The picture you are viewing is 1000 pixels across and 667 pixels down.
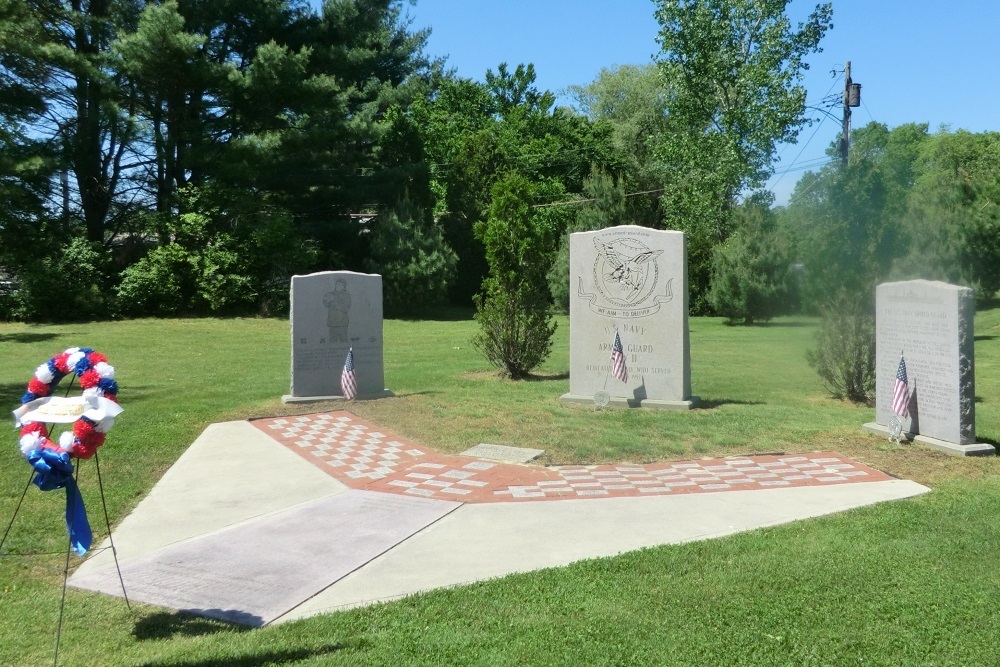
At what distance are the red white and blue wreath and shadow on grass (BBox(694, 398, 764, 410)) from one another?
8.93 metres

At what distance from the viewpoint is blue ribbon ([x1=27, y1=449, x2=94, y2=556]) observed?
480cm

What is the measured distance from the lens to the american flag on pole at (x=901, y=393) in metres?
9.91

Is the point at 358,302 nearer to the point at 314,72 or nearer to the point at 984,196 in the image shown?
the point at 314,72

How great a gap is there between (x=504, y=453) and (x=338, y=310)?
4654mm

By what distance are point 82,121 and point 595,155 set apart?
20.7 meters

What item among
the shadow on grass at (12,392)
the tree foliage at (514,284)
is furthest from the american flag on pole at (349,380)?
the shadow on grass at (12,392)

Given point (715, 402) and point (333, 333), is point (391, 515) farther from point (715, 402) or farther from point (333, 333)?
point (715, 402)

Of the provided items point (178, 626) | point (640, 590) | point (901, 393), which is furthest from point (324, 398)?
point (640, 590)

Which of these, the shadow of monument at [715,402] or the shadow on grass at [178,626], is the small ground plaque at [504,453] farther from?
the shadow on grass at [178,626]

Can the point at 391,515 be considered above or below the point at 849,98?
below

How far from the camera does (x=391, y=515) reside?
292 inches

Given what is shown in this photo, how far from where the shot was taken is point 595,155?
4178 cm

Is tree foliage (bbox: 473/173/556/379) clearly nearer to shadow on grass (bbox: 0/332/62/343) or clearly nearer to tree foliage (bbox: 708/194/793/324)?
shadow on grass (bbox: 0/332/62/343)

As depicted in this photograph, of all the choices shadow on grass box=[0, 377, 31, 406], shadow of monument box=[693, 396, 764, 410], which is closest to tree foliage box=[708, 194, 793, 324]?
shadow of monument box=[693, 396, 764, 410]
